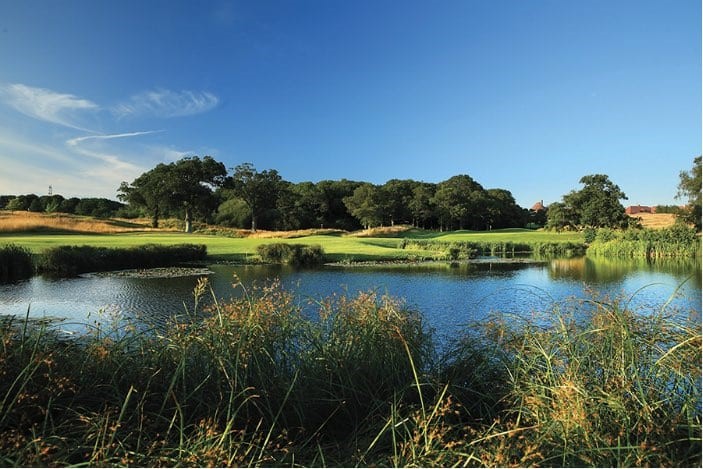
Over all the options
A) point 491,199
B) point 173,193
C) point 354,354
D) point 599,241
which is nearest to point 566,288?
point 354,354

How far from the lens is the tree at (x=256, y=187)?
176 ft

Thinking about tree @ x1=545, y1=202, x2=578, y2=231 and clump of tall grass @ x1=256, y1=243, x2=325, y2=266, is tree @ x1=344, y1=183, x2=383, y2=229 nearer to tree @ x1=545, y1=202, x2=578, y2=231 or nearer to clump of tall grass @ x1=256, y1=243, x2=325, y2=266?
tree @ x1=545, y1=202, x2=578, y2=231

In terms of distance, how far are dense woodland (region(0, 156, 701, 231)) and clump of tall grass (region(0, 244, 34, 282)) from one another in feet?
48.6

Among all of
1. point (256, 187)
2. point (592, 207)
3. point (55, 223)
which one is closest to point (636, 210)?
point (592, 207)

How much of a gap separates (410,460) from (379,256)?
2486 centimetres

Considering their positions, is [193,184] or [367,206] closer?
[193,184]

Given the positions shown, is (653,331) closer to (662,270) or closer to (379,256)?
(662,270)

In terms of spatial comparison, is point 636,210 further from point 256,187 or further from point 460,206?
point 256,187

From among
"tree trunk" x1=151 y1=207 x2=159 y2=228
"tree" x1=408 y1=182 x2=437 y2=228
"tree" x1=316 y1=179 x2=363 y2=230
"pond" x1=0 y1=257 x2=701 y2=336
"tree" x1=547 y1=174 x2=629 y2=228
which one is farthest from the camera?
"tree" x1=408 y1=182 x2=437 y2=228

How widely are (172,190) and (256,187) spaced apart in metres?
18.8

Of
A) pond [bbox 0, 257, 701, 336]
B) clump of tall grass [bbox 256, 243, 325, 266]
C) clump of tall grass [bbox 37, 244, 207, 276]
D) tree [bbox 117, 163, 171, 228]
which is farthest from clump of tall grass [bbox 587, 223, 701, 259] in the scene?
tree [bbox 117, 163, 171, 228]

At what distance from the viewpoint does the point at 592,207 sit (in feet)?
166

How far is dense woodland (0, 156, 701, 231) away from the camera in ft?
115

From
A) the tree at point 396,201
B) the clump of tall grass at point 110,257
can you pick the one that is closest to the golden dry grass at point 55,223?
the clump of tall grass at point 110,257
